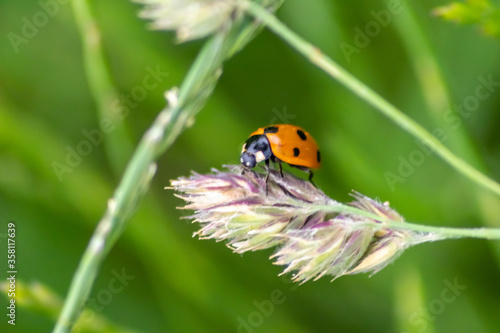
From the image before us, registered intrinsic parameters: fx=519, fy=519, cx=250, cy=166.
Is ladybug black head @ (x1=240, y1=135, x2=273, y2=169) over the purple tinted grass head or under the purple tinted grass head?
over

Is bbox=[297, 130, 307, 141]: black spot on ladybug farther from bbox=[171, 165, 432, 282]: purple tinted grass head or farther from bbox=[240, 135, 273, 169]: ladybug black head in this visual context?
bbox=[171, 165, 432, 282]: purple tinted grass head

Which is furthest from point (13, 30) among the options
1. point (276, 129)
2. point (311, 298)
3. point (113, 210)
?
point (113, 210)

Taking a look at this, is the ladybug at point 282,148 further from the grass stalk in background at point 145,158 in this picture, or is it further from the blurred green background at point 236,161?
the grass stalk in background at point 145,158

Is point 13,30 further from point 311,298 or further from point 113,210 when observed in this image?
point 113,210

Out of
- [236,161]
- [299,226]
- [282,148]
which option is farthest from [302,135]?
[236,161]

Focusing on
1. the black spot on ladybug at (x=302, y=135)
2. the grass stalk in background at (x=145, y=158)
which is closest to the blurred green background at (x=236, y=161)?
the black spot on ladybug at (x=302, y=135)

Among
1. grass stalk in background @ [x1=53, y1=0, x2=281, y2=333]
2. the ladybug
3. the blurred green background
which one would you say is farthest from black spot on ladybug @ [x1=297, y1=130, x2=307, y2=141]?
grass stalk in background @ [x1=53, y1=0, x2=281, y2=333]
